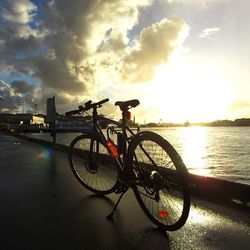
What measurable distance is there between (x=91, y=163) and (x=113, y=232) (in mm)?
2521

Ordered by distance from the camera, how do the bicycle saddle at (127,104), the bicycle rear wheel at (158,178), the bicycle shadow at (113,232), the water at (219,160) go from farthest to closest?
the water at (219,160), the bicycle saddle at (127,104), the bicycle rear wheel at (158,178), the bicycle shadow at (113,232)

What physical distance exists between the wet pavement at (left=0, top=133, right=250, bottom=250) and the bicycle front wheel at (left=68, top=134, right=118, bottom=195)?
252 mm

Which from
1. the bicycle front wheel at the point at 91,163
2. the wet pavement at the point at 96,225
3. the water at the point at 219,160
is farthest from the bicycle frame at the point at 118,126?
the water at the point at 219,160

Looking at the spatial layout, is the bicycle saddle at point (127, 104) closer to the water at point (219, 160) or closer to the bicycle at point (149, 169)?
the bicycle at point (149, 169)

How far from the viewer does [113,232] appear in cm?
424

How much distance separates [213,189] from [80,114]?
9.18ft

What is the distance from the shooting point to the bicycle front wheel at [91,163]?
6.43m

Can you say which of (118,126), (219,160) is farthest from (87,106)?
(219,160)

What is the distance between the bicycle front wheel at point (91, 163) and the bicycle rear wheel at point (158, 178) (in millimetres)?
1396

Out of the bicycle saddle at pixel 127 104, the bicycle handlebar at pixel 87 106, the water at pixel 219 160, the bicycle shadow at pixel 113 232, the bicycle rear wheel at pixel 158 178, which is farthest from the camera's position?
the water at pixel 219 160

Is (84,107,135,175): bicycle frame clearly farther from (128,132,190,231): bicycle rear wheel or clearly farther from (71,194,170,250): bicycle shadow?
(71,194,170,250): bicycle shadow

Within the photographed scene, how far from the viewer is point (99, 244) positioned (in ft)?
12.5

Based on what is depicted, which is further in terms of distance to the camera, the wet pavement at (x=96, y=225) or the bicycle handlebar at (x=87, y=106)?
the bicycle handlebar at (x=87, y=106)

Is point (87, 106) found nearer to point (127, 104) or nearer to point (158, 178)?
point (127, 104)
